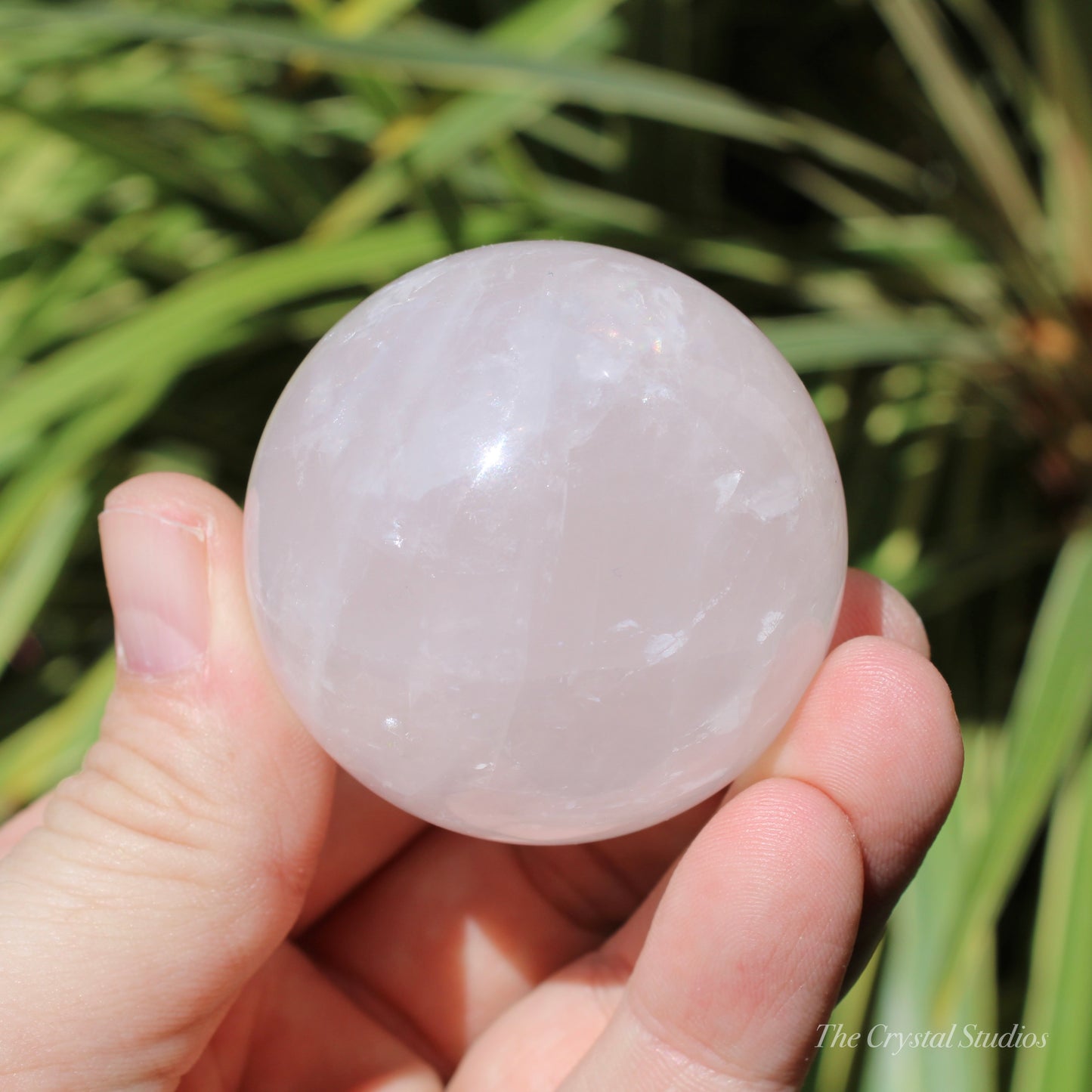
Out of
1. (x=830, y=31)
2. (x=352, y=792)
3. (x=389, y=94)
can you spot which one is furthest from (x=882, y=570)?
(x=830, y=31)

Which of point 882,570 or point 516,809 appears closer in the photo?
point 516,809

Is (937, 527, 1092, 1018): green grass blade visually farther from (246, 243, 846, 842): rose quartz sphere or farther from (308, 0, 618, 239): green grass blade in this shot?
(308, 0, 618, 239): green grass blade

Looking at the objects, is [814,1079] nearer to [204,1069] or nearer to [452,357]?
[204,1069]

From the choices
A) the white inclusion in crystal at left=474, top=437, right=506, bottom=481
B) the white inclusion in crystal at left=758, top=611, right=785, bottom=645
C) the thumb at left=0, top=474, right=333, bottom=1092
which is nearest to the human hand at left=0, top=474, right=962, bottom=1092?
the thumb at left=0, top=474, right=333, bottom=1092

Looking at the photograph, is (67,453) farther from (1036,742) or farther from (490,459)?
(1036,742)

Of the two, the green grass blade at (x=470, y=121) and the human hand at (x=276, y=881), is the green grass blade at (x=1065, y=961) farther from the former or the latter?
the green grass blade at (x=470, y=121)

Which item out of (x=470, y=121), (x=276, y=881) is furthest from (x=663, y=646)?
(x=470, y=121)

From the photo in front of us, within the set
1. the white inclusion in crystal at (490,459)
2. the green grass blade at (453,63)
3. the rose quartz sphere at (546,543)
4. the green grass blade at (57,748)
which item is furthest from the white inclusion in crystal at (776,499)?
the green grass blade at (57,748)
